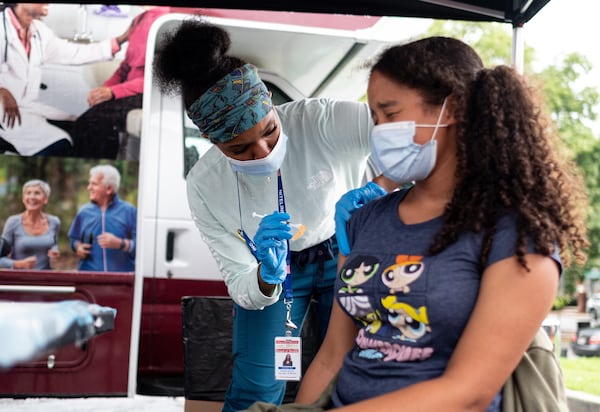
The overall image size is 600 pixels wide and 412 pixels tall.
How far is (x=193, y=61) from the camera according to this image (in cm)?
273

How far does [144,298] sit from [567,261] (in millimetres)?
3266

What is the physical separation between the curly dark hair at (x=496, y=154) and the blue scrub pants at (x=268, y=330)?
1035 millimetres

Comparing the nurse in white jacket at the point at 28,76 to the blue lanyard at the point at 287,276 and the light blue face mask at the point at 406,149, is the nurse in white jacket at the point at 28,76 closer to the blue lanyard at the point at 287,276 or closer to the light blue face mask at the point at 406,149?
the blue lanyard at the point at 287,276

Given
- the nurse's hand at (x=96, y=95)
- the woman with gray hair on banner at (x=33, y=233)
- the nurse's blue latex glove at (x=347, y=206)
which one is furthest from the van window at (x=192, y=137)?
the nurse's blue latex glove at (x=347, y=206)

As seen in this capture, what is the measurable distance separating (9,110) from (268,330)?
95.9 inches

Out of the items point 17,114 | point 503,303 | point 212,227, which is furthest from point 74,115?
point 503,303

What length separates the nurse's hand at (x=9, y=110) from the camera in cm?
450

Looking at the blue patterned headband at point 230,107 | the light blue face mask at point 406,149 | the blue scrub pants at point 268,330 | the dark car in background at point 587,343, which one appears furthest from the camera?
the dark car in background at point 587,343

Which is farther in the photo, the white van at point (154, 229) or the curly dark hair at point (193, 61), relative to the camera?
the white van at point (154, 229)

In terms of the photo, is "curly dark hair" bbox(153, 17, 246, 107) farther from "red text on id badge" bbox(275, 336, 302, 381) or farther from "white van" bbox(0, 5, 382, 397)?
"white van" bbox(0, 5, 382, 397)

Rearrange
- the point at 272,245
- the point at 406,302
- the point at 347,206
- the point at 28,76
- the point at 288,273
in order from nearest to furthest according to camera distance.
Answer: the point at 406,302, the point at 347,206, the point at 272,245, the point at 288,273, the point at 28,76

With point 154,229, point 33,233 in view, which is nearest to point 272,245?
point 154,229

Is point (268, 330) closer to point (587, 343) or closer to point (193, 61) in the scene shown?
point (193, 61)

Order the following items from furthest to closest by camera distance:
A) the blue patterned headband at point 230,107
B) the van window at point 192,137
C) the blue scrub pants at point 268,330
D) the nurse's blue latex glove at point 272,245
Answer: the van window at point 192,137 → the blue scrub pants at point 268,330 → the blue patterned headband at point 230,107 → the nurse's blue latex glove at point 272,245
